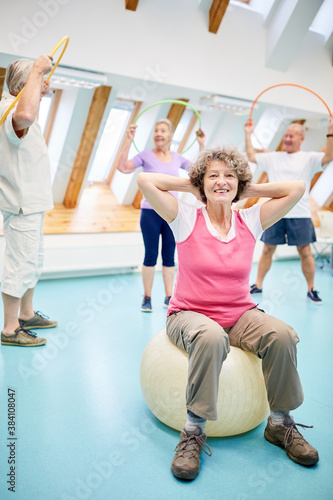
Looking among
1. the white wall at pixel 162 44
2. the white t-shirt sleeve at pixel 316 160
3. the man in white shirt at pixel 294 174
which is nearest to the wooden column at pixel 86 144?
the white wall at pixel 162 44

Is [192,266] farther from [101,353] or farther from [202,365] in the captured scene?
[101,353]

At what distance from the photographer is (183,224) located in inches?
73.9

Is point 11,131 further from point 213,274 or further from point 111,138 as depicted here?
point 111,138

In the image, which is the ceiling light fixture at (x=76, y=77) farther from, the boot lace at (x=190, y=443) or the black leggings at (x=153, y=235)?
the boot lace at (x=190, y=443)

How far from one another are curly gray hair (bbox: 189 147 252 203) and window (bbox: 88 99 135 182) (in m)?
3.54

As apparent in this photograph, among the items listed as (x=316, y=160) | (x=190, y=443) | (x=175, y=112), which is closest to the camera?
(x=190, y=443)

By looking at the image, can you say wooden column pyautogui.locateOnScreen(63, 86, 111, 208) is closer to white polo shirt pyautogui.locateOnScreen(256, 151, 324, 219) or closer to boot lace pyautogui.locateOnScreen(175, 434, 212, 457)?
white polo shirt pyautogui.locateOnScreen(256, 151, 324, 219)

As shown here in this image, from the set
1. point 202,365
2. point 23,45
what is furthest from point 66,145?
point 202,365

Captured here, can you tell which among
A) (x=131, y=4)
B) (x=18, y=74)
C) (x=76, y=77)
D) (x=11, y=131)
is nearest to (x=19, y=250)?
(x=11, y=131)

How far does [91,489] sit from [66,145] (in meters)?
3.87

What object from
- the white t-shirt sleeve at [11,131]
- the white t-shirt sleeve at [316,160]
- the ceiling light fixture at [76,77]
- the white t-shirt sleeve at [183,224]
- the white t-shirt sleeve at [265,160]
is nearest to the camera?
the white t-shirt sleeve at [183,224]

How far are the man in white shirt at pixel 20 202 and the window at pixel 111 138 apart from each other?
9.38 feet

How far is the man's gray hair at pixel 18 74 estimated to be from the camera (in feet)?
7.64

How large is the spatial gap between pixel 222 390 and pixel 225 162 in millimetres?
957
